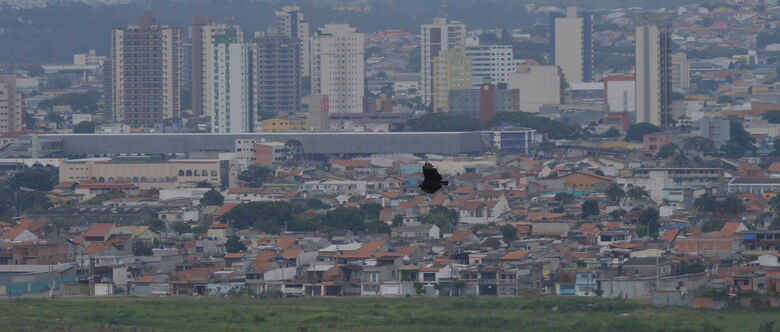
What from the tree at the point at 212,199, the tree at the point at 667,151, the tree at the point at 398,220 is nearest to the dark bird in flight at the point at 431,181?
the tree at the point at 398,220

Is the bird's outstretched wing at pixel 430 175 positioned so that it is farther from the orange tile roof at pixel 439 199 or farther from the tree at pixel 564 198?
the tree at pixel 564 198

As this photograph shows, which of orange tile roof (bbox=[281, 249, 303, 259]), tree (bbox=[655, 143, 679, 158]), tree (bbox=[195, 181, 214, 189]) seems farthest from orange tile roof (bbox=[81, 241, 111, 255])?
tree (bbox=[655, 143, 679, 158])

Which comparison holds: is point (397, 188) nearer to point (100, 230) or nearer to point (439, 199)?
point (439, 199)

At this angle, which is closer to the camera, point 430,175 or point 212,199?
point 430,175

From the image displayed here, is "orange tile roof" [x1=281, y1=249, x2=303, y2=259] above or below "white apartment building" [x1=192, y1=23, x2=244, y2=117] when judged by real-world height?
below

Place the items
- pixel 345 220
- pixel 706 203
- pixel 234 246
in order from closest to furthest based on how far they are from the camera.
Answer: pixel 234 246 < pixel 345 220 < pixel 706 203

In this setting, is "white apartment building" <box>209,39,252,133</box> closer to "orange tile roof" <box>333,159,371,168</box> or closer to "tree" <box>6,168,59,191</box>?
"orange tile roof" <box>333,159,371,168</box>

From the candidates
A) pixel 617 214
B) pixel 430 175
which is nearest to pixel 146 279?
pixel 617 214
